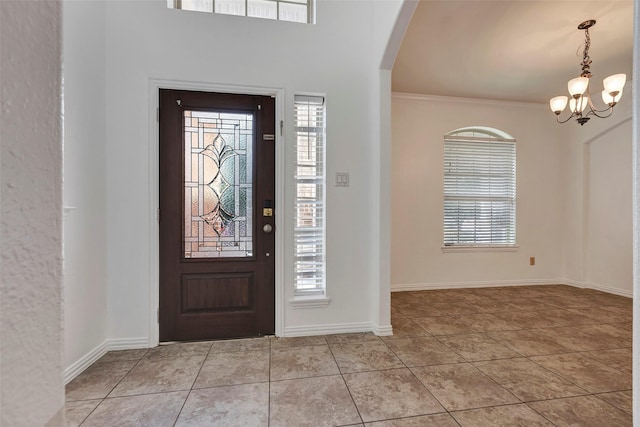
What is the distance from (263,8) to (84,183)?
208cm

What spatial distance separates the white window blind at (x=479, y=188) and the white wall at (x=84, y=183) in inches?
154

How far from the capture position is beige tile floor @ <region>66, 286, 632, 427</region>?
4.83 feet

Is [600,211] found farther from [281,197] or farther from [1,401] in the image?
[1,401]

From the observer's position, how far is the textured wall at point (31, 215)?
0.27 m

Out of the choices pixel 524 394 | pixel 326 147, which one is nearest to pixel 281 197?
pixel 326 147

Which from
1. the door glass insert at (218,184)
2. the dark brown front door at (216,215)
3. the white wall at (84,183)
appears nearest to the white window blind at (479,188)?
the dark brown front door at (216,215)

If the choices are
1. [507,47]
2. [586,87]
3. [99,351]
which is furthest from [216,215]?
[586,87]

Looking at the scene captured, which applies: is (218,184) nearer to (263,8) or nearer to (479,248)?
(263,8)

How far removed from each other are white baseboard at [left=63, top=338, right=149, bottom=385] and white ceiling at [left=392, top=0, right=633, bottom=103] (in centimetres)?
356

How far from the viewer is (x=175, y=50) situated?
223cm

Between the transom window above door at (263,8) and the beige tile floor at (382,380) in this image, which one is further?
the transom window above door at (263,8)

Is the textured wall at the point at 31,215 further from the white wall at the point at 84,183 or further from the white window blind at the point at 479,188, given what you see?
the white window blind at the point at 479,188

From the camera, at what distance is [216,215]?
2.32 m

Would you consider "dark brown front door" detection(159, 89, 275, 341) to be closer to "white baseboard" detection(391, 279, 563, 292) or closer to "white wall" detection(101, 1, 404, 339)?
"white wall" detection(101, 1, 404, 339)
